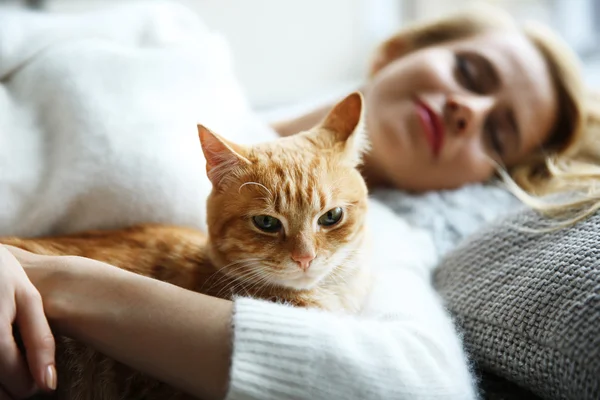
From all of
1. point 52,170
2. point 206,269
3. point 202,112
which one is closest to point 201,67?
point 202,112

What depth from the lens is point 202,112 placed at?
1.20 metres

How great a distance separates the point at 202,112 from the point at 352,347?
68 centimetres

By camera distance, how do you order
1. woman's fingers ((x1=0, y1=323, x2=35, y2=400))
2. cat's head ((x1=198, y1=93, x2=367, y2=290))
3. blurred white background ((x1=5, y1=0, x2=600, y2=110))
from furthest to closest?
blurred white background ((x1=5, y1=0, x2=600, y2=110))
cat's head ((x1=198, y1=93, x2=367, y2=290))
woman's fingers ((x1=0, y1=323, x2=35, y2=400))

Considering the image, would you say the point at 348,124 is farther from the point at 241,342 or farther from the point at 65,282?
the point at 65,282

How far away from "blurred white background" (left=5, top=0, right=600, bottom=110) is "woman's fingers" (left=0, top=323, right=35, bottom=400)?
5.77ft

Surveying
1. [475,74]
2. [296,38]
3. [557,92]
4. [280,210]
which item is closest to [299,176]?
[280,210]

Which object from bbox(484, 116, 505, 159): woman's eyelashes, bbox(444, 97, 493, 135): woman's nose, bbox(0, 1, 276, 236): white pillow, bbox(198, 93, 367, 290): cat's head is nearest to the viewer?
bbox(198, 93, 367, 290): cat's head

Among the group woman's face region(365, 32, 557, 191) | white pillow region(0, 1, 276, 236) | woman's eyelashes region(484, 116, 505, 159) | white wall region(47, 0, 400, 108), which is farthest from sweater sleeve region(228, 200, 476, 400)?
white wall region(47, 0, 400, 108)

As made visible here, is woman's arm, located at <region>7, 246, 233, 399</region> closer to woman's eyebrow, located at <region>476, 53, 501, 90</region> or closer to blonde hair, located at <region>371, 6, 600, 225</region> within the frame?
blonde hair, located at <region>371, 6, 600, 225</region>

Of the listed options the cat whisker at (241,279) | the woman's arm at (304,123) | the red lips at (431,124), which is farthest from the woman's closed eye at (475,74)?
the cat whisker at (241,279)

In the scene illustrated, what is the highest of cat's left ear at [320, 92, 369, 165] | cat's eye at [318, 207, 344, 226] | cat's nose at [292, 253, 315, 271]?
cat's left ear at [320, 92, 369, 165]

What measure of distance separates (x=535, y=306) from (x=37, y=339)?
0.74 m

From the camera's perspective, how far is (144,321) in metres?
0.73

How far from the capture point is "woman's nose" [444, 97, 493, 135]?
1.34 metres
